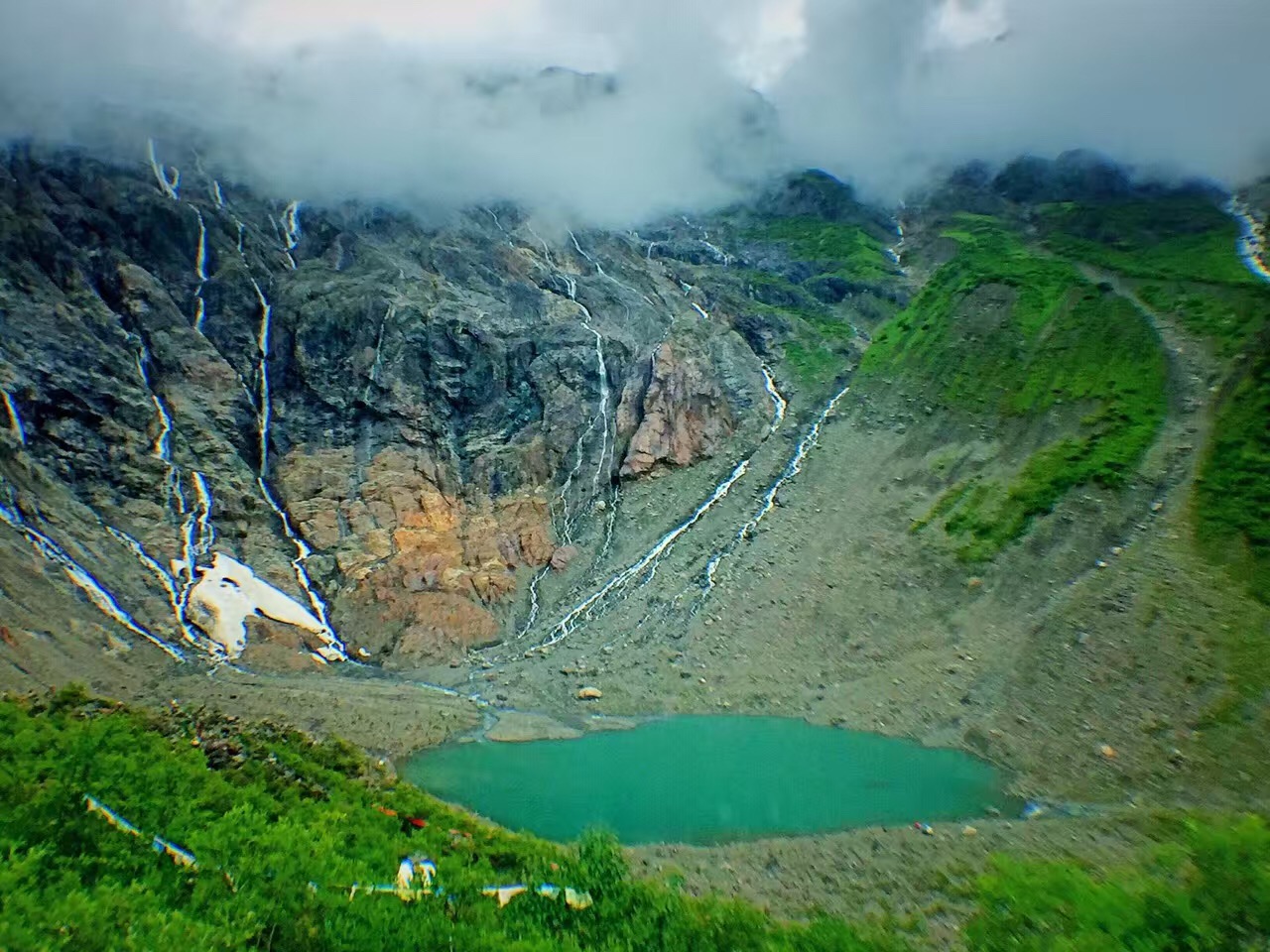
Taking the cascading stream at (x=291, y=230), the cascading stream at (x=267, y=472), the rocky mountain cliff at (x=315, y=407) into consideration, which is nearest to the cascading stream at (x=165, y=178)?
the rocky mountain cliff at (x=315, y=407)

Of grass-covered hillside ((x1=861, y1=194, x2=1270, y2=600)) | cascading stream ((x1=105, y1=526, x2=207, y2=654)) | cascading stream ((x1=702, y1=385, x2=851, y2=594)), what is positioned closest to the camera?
grass-covered hillside ((x1=861, y1=194, x2=1270, y2=600))

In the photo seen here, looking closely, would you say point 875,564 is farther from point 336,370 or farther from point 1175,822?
point 336,370

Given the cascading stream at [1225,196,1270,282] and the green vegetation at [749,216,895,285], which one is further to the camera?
the green vegetation at [749,216,895,285]

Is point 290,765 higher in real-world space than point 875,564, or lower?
lower

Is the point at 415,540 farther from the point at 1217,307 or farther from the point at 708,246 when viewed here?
the point at 1217,307

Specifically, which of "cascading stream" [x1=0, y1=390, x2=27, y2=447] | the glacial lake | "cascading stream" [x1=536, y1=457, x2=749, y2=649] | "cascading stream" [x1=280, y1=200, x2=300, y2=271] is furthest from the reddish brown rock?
"cascading stream" [x1=280, y1=200, x2=300, y2=271]

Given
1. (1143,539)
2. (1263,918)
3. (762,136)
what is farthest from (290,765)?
(762,136)

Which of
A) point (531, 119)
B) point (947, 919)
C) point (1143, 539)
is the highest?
point (531, 119)

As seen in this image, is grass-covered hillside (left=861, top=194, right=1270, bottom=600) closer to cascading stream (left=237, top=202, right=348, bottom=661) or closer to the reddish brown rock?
the reddish brown rock
